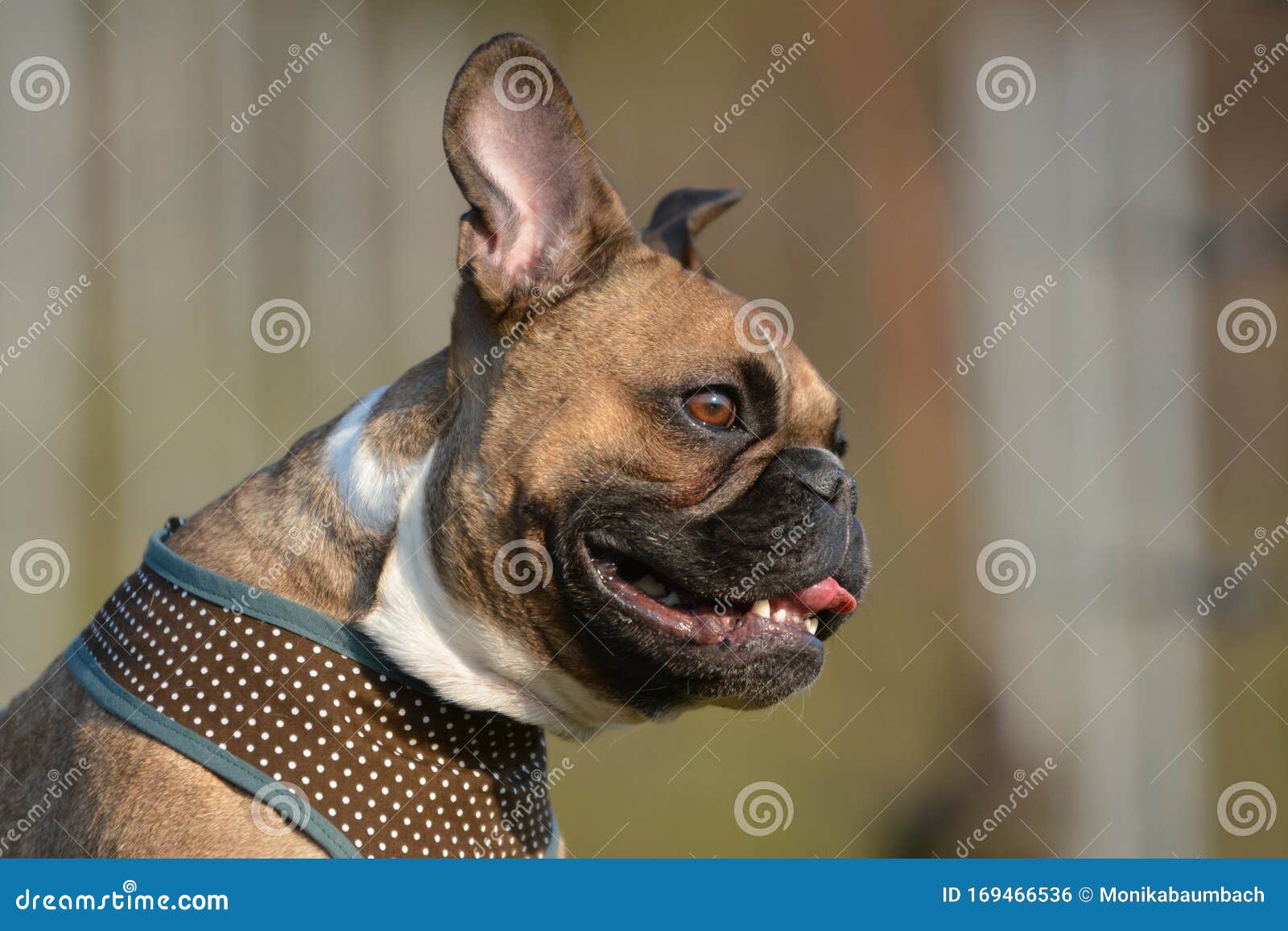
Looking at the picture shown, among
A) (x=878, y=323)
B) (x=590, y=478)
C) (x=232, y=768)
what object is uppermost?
(x=878, y=323)

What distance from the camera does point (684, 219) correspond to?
3920 millimetres

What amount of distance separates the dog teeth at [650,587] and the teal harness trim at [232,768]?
88cm

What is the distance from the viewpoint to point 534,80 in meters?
3.03

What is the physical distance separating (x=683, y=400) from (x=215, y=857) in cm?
146

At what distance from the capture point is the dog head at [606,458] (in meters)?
2.81

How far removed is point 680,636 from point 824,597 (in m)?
0.45

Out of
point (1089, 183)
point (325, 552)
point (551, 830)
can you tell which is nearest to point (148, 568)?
point (325, 552)

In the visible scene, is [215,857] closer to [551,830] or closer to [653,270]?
[551,830]

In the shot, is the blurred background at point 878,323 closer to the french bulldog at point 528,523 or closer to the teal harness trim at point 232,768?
the french bulldog at point 528,523

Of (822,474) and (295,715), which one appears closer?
(295,715)

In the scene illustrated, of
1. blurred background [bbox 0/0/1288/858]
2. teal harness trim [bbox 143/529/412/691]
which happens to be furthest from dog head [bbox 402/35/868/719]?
blurred background [bbox 0/0/1288/858]

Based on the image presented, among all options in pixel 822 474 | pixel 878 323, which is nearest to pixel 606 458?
pixel 822 474

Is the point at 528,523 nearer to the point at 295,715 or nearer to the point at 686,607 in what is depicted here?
the point at 686,607

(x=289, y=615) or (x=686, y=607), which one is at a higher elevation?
(x=686, y=607)
